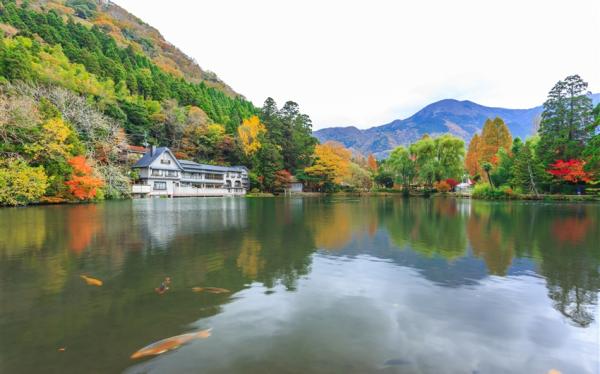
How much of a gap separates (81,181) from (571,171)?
47993 millimetres

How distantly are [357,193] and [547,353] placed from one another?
Answer: 5029 centimetres

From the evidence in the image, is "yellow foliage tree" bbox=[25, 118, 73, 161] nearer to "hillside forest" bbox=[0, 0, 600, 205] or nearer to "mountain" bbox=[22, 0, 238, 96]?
"hillside forest" bbox=[0, 0, 600, 205]

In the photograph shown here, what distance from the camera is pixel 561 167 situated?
33562 mm

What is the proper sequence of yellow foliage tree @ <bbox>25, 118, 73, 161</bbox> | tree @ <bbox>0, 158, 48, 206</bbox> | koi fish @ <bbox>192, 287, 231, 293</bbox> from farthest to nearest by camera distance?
1. yellow foliage tree @ <bbox>25, 118, 73, 161</bbox>
2. tree @ <bbox>0, 158, 48, 206</bbox>
3. koi fish @ <bbox>192, 287, 231, 293</bbox>

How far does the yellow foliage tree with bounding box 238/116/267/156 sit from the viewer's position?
183 feet

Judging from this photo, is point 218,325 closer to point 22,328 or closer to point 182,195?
point 22,328

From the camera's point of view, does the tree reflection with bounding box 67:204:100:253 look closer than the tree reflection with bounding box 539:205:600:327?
No

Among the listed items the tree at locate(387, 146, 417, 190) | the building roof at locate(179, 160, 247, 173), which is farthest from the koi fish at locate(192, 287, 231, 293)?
the tree at locate(387, 146, 417, 190)

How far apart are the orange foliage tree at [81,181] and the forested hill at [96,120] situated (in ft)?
0.27

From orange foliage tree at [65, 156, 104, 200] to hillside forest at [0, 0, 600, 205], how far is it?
10cm

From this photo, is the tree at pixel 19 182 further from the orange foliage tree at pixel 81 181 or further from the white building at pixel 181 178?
the white building at pixel 181 178

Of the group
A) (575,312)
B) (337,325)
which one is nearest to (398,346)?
(337,325)

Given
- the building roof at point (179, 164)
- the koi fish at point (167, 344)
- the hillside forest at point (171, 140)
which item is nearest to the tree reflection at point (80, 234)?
the koi fish at point (167, 344)

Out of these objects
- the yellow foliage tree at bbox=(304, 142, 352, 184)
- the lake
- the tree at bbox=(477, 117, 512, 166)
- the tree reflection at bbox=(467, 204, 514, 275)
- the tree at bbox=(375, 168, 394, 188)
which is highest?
the tree at bbox=(477, 117, 512, 166)
